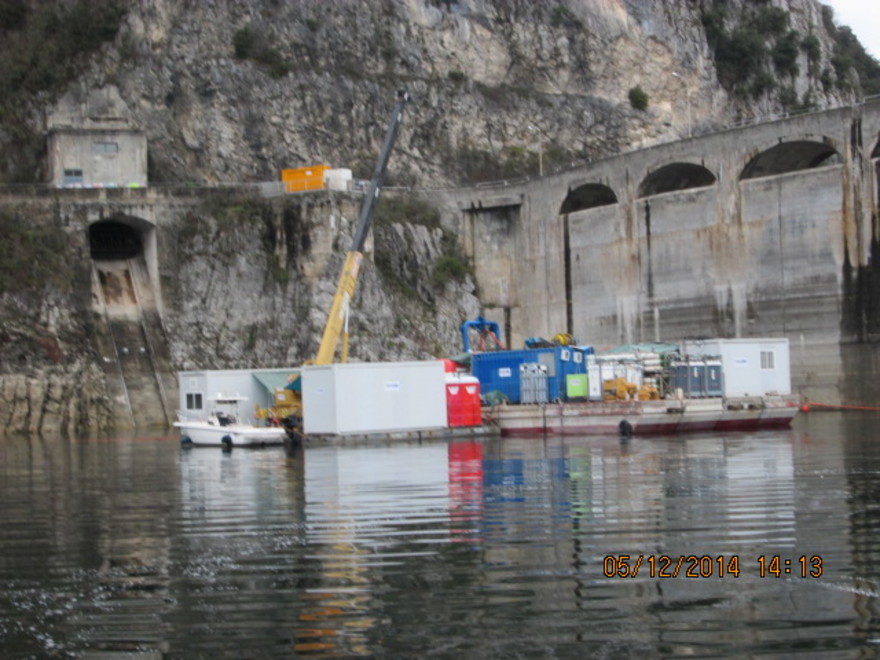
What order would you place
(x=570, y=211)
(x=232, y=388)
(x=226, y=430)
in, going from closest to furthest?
1. (x=226, y=430)
2. (x=232, y=388)
3. (x=570, y=211)

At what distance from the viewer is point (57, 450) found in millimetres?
50281

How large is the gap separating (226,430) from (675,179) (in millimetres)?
33139

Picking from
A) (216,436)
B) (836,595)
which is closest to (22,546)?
(836,595)

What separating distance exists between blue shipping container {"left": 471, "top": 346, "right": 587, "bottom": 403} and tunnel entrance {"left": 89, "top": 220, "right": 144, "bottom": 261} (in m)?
27.4

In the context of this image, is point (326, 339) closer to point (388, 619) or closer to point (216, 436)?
point (216, 436)

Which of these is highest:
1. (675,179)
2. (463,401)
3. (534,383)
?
(675,179)

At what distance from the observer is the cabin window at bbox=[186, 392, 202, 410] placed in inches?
2180

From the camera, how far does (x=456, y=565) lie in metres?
16.0

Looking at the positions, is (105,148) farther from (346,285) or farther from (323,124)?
(346,285)

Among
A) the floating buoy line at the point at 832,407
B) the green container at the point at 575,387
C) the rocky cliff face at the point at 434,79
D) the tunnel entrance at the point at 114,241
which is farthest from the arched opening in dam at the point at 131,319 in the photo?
the floating buoy line at the point at 832,407

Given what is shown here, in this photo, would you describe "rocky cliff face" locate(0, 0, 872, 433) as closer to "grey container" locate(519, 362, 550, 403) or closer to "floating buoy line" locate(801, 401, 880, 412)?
"grey container" locate(519, 362, 550, 403)
